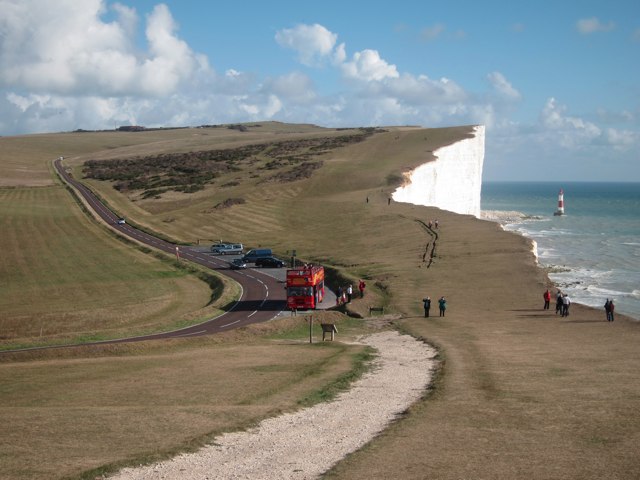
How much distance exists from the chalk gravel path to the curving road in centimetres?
1631

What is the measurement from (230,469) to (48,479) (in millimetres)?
3497

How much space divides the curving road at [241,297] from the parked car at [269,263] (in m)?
1.64

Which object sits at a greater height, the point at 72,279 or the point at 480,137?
the point at 480,137

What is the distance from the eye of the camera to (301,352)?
99.5ft

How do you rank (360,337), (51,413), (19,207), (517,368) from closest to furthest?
(51,413) → (517,368) → (360,337) → (19,207)

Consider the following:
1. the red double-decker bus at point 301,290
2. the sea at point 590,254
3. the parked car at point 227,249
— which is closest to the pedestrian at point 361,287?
the red double-decker bus at point 301,290

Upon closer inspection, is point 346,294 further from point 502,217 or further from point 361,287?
point 502,217

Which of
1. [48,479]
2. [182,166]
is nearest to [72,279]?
[48,479]

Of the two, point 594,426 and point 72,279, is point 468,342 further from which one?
point 72,279

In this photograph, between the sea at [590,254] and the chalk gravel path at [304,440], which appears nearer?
A: the chalk gravel path at [304,440]

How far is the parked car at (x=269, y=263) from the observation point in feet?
211

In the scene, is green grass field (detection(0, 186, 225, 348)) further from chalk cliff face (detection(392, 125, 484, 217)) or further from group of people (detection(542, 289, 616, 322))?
chalk cliff face (detection(392, 125, 484, 217))

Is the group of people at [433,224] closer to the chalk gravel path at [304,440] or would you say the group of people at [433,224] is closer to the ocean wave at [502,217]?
the chalk gravel path at [304,440]

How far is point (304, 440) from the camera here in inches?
677
